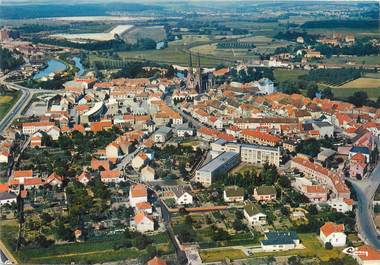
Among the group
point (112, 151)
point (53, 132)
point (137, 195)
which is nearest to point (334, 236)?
point (137, 195)

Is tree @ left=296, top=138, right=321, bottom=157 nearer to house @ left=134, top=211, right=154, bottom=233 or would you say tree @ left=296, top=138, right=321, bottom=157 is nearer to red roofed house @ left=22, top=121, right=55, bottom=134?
house @ left=134, top=211, right=154, bottom=233

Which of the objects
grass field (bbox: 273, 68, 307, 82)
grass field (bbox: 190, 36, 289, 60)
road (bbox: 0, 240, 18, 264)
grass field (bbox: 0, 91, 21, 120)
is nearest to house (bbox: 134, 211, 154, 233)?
road (bbox: 0, 240, 18, 264)

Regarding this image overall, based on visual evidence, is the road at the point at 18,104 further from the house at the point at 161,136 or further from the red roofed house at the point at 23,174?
the house at the point at 161,136

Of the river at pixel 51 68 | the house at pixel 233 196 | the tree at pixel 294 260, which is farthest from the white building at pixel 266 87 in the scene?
the tree at pixel 294 260

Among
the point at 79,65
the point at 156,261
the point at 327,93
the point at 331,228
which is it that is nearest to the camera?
the point at 156,261

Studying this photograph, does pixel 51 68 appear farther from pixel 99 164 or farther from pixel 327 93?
pixel 99 164

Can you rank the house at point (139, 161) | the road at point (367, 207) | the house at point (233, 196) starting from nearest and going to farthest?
the road at point (367, 207)
the house at point (233, 196)
the house at point (139, 161)

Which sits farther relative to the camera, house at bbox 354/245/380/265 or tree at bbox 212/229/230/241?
tree at bbox 212/229/230/241
